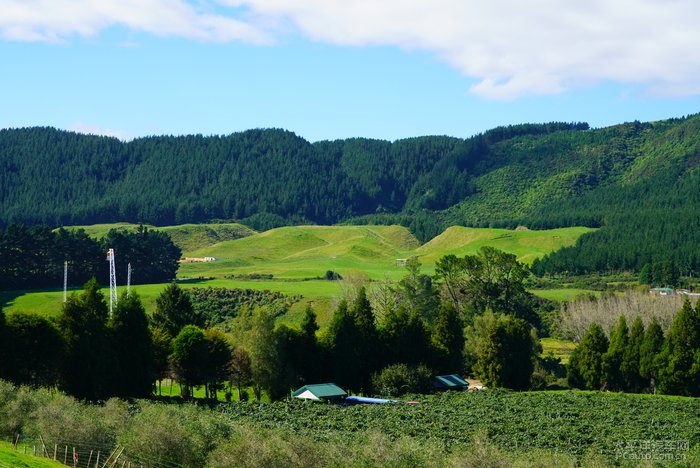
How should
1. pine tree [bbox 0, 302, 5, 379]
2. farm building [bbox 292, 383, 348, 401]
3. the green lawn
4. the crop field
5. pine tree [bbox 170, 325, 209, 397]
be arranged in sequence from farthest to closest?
the green lawn, farm building [bbox 292, 383, 348, 401], pine tree [bbox 170, 325, 209, 397], pine tree [bbox 0, 302, 5, 379], the crop field

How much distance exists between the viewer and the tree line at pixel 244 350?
51906mm

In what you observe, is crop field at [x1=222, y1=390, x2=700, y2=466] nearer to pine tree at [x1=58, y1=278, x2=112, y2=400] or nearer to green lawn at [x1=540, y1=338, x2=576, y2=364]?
pine tree at [x1=58, y1=278, x2=112, y2=400]

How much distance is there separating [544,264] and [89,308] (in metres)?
116

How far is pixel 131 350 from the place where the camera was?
181ft

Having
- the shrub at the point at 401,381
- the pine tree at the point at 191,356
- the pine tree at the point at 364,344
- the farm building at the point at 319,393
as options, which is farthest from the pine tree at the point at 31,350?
the shrub at the point at 401,381

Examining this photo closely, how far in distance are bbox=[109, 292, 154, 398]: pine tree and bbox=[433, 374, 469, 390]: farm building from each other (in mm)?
22737

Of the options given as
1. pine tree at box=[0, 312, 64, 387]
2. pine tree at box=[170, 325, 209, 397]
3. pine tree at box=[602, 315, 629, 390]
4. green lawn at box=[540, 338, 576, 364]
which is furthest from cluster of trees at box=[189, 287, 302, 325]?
pine tree at box=[602, 315, 629, 390]

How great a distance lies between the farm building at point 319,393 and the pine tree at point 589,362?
21508 mm

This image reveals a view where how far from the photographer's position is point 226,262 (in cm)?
17712

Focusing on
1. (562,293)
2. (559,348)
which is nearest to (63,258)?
(559,348)

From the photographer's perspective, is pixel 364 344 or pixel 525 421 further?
pixel 364 344

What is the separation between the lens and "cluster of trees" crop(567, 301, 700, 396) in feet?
208

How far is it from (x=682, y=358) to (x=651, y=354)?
2667 mm

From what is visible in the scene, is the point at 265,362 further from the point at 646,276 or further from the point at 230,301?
the point at 646,276
